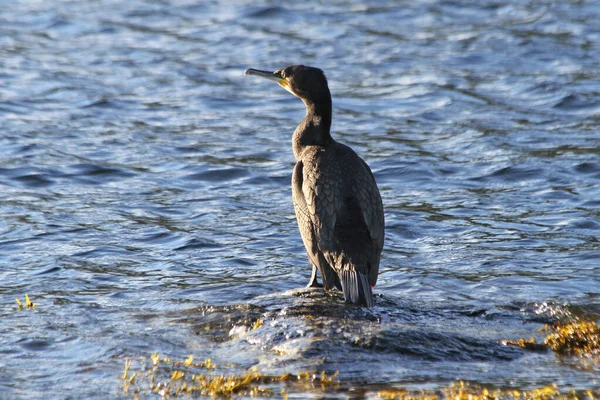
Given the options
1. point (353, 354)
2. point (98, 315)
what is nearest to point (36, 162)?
point (98, 315)

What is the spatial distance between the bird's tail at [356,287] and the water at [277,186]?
4.1 inches

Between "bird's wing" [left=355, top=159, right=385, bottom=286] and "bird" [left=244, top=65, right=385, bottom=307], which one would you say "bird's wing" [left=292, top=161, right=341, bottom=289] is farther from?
"bird's wing" [left=355, top=159, right=385, bottom=286]

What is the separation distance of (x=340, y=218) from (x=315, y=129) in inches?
42.5

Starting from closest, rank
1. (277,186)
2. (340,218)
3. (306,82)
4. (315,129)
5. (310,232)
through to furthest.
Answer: (340,218)
(310,232)
(315,129)
(306,82)
(277,186)

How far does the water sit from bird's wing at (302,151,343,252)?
487 millimetres

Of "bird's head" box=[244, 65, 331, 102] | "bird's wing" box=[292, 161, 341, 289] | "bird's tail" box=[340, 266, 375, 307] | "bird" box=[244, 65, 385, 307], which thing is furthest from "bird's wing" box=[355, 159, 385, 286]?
"bird's head" box=[244, 65, 331, 102]

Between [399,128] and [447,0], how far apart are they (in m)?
6.86

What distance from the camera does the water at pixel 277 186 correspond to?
6.72m

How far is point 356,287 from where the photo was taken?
23.9 feet

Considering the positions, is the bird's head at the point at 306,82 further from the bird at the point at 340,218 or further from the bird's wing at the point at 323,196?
the bird's wing at the point at 323,196

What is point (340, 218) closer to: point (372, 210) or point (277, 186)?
point (372, 210)

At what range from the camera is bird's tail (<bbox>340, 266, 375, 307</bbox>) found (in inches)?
286

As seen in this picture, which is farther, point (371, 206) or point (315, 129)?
point (315, 129)

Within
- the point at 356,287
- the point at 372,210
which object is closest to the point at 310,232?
the point at 372,210
